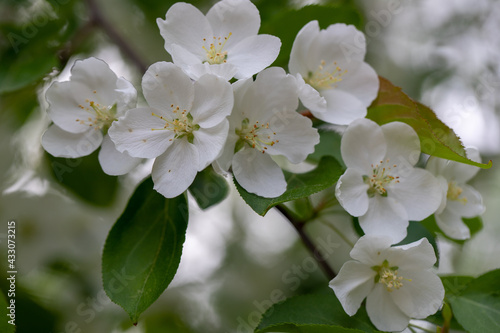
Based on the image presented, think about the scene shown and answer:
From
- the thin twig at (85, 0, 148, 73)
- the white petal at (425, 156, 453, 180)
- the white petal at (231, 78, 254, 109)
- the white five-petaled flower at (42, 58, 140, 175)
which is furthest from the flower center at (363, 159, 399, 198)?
the thin twig at (85, 0, 148, 73)

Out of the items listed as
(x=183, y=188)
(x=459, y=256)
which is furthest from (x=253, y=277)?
(x=183, y=188)

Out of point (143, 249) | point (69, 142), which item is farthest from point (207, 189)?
point (69, 142)

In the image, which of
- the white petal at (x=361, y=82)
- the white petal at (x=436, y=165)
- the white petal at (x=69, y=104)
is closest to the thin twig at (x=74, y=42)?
the white petal at (x=69, y=104)

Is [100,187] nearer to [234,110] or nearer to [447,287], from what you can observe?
[234,110]

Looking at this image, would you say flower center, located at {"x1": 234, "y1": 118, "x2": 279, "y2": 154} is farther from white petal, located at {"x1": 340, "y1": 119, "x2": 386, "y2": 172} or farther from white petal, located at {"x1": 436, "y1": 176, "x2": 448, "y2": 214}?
white petal, located at {"x1": 436, "y1": 176, "x2": 448, "y2": 214}

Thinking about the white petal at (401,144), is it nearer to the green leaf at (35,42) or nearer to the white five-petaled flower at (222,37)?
the white five-petaled flower at (222,37)

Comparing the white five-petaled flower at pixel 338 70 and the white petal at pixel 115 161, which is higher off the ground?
the white five-petaled flower at pixel 338 70
